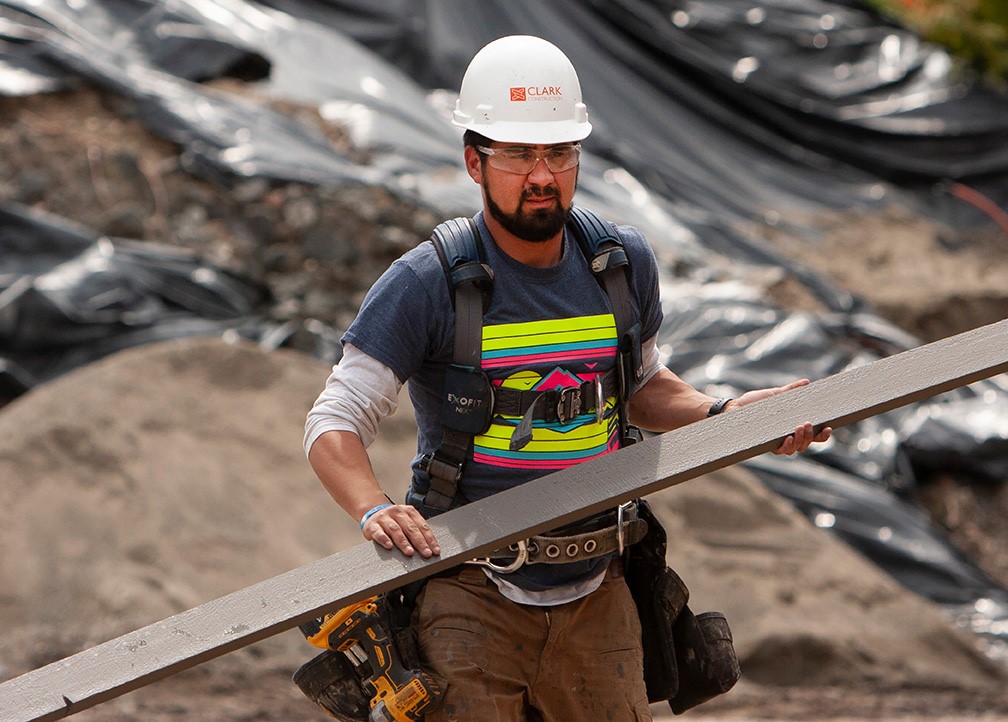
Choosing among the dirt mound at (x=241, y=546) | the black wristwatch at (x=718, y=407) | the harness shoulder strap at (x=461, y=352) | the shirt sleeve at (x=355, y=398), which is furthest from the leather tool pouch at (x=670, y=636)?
the dirt mound at (x=241, y=546)

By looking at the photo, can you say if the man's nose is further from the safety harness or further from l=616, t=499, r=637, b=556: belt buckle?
l=616, t=499, r=637, b=556: belt buckle

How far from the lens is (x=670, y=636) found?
9.64 ft

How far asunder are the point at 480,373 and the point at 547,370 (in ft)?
0.48

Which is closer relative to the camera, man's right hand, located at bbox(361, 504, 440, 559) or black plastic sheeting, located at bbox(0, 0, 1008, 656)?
man's right hand, located at bbox(361, 504, 440, 559)

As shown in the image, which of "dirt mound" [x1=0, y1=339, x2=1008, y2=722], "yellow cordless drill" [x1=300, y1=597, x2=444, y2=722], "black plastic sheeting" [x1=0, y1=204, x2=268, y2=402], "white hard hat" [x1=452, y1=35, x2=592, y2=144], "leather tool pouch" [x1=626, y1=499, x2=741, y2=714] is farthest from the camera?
"black plastic sheeting" [x1=0, y1=204, x2=268, y2=402]

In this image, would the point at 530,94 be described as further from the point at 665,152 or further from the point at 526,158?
the point at 665,152

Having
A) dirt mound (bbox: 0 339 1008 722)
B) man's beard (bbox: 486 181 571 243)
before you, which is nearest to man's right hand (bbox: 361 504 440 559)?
man's beard (bbox: 486 181 571 243)

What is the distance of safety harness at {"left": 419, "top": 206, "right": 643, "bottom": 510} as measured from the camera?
2.67 meters

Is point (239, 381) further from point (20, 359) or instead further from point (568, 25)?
point (568, 25)

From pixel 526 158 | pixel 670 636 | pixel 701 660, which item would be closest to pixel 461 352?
pixel 526 158

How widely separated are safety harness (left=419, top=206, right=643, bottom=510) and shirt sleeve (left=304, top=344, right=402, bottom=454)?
0.43ft

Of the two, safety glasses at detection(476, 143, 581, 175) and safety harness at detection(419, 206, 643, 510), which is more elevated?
safety glasses at detection(476, 143, 581, 175)

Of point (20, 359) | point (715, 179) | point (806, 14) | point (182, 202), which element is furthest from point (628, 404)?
point (806, 14)

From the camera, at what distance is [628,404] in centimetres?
303
